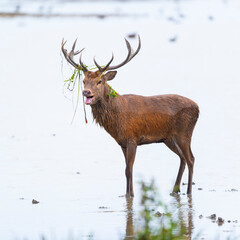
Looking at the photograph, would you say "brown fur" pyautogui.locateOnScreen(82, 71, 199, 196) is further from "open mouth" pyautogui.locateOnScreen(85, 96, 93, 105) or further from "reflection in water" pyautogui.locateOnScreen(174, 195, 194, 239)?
"reflection in water" pyautogui.locateOnScreen(174, 195, 194, 239)

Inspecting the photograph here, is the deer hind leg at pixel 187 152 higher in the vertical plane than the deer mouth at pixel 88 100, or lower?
lower

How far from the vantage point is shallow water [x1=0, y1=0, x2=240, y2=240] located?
1077cm

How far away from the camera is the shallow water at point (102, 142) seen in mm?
10773

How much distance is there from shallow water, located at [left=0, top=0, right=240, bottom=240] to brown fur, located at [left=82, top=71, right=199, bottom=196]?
57 cm

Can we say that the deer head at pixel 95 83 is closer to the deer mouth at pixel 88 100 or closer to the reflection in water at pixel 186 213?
the deer mouth at pixel 88 100

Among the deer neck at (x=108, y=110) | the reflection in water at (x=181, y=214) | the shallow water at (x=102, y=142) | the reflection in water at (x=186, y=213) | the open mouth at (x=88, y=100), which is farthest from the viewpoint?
the deer neck at (x=108, y=110)

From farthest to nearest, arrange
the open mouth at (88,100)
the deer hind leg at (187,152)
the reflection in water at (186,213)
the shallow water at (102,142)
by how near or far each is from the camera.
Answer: the deer hind leg at (187,152)
the open mouth at (88,100)
the shallow water at (102,142)
the reflection in water at (186,213)

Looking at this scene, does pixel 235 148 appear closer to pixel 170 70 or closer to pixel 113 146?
pixel 113 146

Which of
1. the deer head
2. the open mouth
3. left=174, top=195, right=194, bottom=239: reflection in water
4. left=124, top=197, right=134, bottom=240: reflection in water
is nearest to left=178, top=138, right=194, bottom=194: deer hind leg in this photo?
left=174, top=195, right=194, bottom=239: reflection in water

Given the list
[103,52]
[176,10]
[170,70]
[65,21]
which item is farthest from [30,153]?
[176,10]

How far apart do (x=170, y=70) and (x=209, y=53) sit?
510 cm

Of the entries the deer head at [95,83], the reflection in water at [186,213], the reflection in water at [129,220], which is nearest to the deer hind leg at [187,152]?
the reflection in water at [186,213]

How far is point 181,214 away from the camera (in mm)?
10914

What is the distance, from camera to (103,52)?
3325cm
